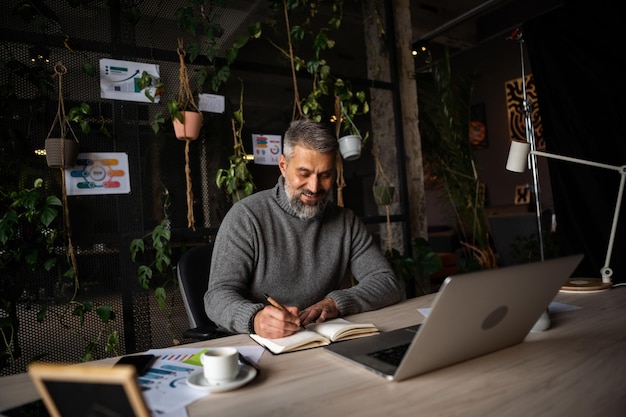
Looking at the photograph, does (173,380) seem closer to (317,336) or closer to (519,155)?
(317,336)

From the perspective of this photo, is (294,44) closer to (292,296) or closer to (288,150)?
(288,150)

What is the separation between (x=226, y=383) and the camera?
0.91 m

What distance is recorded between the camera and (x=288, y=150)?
73.9 inches

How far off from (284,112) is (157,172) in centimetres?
90

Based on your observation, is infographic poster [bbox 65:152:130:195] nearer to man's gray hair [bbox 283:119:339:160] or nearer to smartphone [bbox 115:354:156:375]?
man's gray hair [bbox 283:119:339:160]

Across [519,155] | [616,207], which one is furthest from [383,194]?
[616,207]

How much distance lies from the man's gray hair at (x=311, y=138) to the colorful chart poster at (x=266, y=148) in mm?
875

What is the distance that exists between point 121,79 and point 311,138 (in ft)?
3.80

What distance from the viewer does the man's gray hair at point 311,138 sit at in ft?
5.89

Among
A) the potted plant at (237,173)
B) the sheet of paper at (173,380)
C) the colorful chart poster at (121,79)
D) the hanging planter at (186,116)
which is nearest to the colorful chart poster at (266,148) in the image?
the potted plant at (237,173)

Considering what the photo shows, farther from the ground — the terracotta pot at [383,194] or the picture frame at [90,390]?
the terracotta pot at [383,194]

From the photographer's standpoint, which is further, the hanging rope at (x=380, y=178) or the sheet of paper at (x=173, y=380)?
the hanging rope at (x=380, y=178)

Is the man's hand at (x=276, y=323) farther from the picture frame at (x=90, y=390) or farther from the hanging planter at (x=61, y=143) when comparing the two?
the hanging planter at (x=61, y=143)

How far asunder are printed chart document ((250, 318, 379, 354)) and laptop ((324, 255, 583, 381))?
0.05 meters
